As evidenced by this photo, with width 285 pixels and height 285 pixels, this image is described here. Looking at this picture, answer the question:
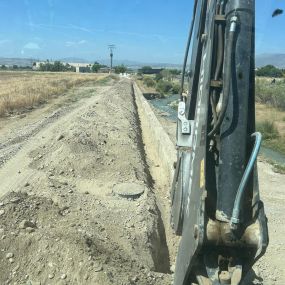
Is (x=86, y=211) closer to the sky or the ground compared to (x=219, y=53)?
closer to the ground

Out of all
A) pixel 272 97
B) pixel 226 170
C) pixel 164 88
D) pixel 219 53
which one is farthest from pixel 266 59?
pixel 164 88

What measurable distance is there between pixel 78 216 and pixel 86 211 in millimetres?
500

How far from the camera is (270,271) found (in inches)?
Result: 278

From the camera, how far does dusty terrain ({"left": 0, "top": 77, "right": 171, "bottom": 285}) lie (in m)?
5.36

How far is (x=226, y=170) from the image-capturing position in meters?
3.03

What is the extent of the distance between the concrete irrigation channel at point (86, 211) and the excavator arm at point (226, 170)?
2.34 metres

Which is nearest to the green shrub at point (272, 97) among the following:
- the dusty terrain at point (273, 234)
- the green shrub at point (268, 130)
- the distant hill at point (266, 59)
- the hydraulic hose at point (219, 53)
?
the green shrub at point (268, 130)

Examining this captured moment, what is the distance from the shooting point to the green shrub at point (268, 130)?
23.6m

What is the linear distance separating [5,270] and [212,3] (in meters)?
3.70

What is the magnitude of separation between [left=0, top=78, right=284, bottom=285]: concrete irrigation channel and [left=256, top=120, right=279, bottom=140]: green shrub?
9.59m

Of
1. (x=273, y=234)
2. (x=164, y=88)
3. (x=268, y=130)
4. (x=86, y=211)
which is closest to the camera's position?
(x=86, y=211)

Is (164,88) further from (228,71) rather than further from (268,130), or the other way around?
(228,71)

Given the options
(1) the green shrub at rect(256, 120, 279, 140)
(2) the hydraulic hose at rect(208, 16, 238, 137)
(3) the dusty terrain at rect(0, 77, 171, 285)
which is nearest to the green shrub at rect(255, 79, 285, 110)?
(1) the green shrub at rect(256, 120, 279, 140)

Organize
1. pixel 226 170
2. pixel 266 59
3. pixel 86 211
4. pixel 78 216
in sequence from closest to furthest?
1. pixel 226 170
2. pixel 266 59
3. pixel 78 216
4. pixel 86 211
